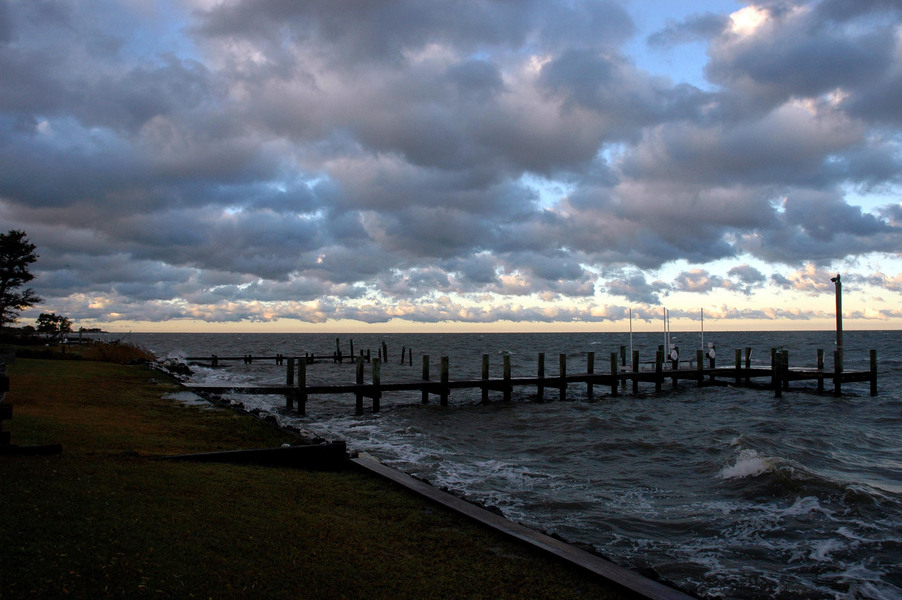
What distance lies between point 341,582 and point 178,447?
5.85 metres

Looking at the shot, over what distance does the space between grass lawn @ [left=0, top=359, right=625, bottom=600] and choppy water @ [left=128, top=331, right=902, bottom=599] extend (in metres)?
2.35

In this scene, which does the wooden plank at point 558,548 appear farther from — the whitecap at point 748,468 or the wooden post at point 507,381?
the wooden post at point 507,381

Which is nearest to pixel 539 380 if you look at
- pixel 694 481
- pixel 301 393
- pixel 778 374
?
pixel 301 393

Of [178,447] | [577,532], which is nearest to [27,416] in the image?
[178,447]

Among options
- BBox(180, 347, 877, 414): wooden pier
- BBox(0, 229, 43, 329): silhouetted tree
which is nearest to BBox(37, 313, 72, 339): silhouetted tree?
BBox(0, 229, 43, 329): silhouetted tree

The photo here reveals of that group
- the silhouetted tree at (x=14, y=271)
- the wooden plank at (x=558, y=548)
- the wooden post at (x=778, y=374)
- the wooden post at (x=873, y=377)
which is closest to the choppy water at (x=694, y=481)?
the wooden plank at (x=558, y=548)

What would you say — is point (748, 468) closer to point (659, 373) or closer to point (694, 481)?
point (694, 481)

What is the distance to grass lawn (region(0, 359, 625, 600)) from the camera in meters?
3.78

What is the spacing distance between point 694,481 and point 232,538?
927cm

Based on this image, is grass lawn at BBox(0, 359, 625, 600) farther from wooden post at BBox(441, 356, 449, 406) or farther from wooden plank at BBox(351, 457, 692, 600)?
wooden post at BBox(441, 356, 449, 406)

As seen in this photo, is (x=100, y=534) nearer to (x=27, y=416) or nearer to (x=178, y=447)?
(x=178, y=447)

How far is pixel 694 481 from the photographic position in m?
11.2

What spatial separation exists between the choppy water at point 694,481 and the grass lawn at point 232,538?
235 cm

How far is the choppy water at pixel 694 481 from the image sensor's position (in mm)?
7008
